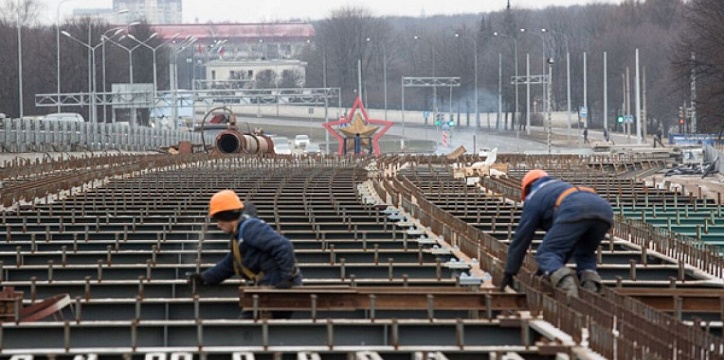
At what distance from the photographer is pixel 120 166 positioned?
2243 inches

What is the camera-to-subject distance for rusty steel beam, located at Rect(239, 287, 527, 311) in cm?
1485

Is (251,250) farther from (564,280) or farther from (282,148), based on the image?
(282,148)

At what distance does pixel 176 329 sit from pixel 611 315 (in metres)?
3.72

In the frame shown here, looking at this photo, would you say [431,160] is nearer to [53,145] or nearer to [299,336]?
[53,145]

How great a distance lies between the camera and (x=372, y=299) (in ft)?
49.0

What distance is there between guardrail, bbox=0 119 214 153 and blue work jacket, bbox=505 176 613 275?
50799 millimetres

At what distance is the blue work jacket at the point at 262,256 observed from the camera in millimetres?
14609


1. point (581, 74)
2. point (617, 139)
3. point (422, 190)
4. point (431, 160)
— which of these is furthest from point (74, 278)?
point (581, 74)

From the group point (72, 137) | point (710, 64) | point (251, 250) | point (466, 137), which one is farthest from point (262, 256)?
point (466, 137)

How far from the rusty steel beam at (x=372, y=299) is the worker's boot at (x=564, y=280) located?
61 cm

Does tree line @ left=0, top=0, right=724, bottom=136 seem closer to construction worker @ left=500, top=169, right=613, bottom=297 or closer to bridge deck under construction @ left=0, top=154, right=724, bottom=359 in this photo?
bridge deck under construction @ left=0, top=154, right=724, bottom=359

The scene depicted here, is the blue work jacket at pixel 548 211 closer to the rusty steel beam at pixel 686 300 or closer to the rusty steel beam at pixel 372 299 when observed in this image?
the rusty steel beam at pixel 372 299

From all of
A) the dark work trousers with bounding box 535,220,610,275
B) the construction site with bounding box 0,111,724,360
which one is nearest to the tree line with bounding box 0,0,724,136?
the construction site with bounding box 0,111,724,360

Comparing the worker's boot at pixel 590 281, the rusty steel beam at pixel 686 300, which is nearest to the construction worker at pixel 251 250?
the worker's boot at pixel 590 281
